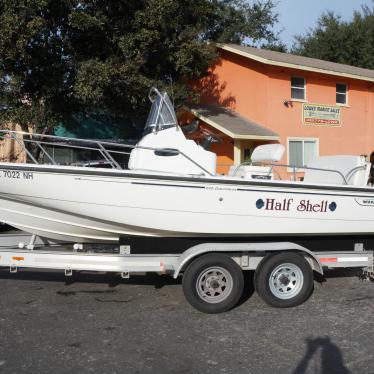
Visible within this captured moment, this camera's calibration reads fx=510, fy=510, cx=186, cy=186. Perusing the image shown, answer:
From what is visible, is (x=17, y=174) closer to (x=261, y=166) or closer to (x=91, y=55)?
(x=261, y=166)

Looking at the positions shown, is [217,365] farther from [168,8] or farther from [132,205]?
[168,8]

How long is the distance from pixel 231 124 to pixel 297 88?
3829 mm

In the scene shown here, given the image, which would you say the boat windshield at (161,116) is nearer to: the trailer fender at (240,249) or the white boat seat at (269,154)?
the white boat seat at (269,154)

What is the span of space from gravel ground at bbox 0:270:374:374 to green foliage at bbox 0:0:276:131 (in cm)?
634

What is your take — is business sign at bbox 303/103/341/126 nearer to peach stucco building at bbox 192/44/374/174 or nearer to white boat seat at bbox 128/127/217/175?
peach stucco building at bbox 192/44/374/174

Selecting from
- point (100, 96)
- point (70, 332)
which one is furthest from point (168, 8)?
point (70, 332)

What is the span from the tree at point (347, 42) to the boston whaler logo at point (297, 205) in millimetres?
27199

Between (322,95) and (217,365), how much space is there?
1707 cm

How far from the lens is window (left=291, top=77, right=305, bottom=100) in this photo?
19.5m

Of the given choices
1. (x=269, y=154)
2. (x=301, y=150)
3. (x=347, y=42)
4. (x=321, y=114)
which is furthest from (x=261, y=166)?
(x=347, y=42)

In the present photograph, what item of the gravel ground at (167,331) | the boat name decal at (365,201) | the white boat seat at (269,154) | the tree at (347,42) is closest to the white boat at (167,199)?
the boat name decal at (365,201)

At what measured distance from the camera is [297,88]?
1955 centimetres

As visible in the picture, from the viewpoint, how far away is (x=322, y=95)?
65.8 feet

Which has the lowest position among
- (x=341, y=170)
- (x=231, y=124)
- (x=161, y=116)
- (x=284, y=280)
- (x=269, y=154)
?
(x=284, y=280)
